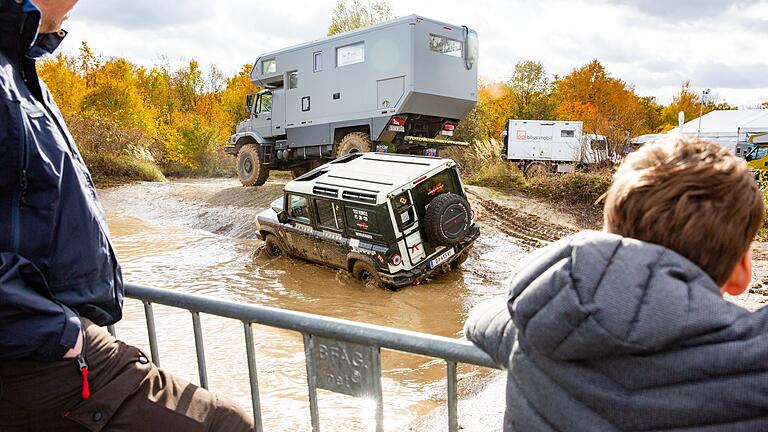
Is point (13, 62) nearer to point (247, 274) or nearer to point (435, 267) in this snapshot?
point (435, 267)

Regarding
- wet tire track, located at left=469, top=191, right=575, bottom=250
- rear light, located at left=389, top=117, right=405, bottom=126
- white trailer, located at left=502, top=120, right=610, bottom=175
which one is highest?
rear light, located at left=389, top=117, right=405, bottom=126

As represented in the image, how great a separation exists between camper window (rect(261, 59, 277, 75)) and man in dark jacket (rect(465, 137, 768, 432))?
54.7 feet

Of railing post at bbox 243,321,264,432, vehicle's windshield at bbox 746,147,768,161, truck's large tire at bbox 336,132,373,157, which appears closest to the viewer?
railing post at bbox 243,321,264,432

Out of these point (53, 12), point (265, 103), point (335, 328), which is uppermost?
point (265, 103)

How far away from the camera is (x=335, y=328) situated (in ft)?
5.85

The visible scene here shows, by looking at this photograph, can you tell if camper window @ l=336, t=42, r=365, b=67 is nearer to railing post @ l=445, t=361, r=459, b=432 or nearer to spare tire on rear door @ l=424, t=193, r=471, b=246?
spare tire on rear door @ l=424, t=193, r=471, b=246

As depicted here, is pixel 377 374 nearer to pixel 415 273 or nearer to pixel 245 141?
pixel 415 273

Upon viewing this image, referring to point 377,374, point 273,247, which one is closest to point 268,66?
point 273,247

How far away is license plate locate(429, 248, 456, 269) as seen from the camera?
31.0ft

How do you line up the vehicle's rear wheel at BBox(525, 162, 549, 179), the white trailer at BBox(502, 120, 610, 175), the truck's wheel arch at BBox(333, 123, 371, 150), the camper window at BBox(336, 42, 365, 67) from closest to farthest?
the camper window at BBox(336, 42, 365, 67)
the truck's wheel arch at BBox(333, 123, 371, 150)
the vehicle's rear wheel at BBox(525, 162, 549, 179)
the white trailer at BBox(502, 120, 610, 175)

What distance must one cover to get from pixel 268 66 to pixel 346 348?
1635 cm

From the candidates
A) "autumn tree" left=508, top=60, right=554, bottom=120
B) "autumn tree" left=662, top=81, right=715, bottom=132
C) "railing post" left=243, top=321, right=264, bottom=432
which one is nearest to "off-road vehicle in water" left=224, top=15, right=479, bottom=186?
"railing post" left=243, top=321, right=264, bottom=432

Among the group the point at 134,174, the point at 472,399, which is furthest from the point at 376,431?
the point at 134,174

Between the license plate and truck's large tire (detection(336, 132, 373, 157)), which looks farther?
truck's large tire (detection(336, 132, 373, 157))
